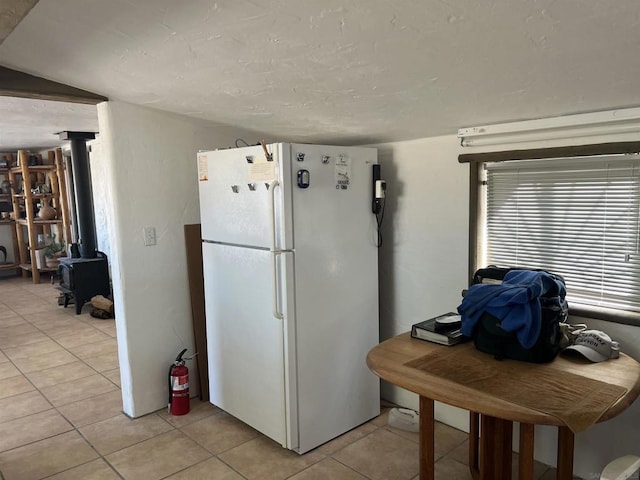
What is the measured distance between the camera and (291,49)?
1.77 m

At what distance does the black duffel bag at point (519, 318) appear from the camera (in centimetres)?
183

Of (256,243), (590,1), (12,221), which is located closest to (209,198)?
(256,243)

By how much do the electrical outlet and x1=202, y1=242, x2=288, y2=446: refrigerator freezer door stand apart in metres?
0.35

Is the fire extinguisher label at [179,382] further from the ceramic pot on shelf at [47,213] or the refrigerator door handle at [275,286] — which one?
the ceramic pot on shelf at [47,213]

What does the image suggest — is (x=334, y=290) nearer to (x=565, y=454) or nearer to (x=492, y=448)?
(x=492, y=448)

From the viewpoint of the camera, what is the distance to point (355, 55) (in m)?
1.74

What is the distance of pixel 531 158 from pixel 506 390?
4.17 feet

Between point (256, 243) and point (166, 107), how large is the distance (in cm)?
107

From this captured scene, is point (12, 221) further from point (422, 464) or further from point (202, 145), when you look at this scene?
point (422, 464)

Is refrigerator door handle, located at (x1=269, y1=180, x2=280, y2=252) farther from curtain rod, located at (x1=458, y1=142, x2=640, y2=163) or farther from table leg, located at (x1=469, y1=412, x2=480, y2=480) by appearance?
table leg, located at (x1=469, y1=412, x2=480, y2=480)

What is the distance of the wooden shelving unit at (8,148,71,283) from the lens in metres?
6.88

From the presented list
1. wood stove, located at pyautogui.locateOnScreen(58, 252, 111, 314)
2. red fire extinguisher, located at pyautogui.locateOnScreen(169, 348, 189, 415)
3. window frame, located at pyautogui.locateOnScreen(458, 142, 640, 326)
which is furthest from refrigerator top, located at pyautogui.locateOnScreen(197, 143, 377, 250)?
wood stove, located at pyautogui.locateOnScreen(58, 252, 111, 314)

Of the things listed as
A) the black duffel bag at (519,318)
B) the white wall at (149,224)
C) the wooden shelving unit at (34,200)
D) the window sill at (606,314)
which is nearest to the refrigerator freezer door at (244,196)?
the white wall at (149,224)

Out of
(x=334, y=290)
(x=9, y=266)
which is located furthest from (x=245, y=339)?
(x=9, y=266)
